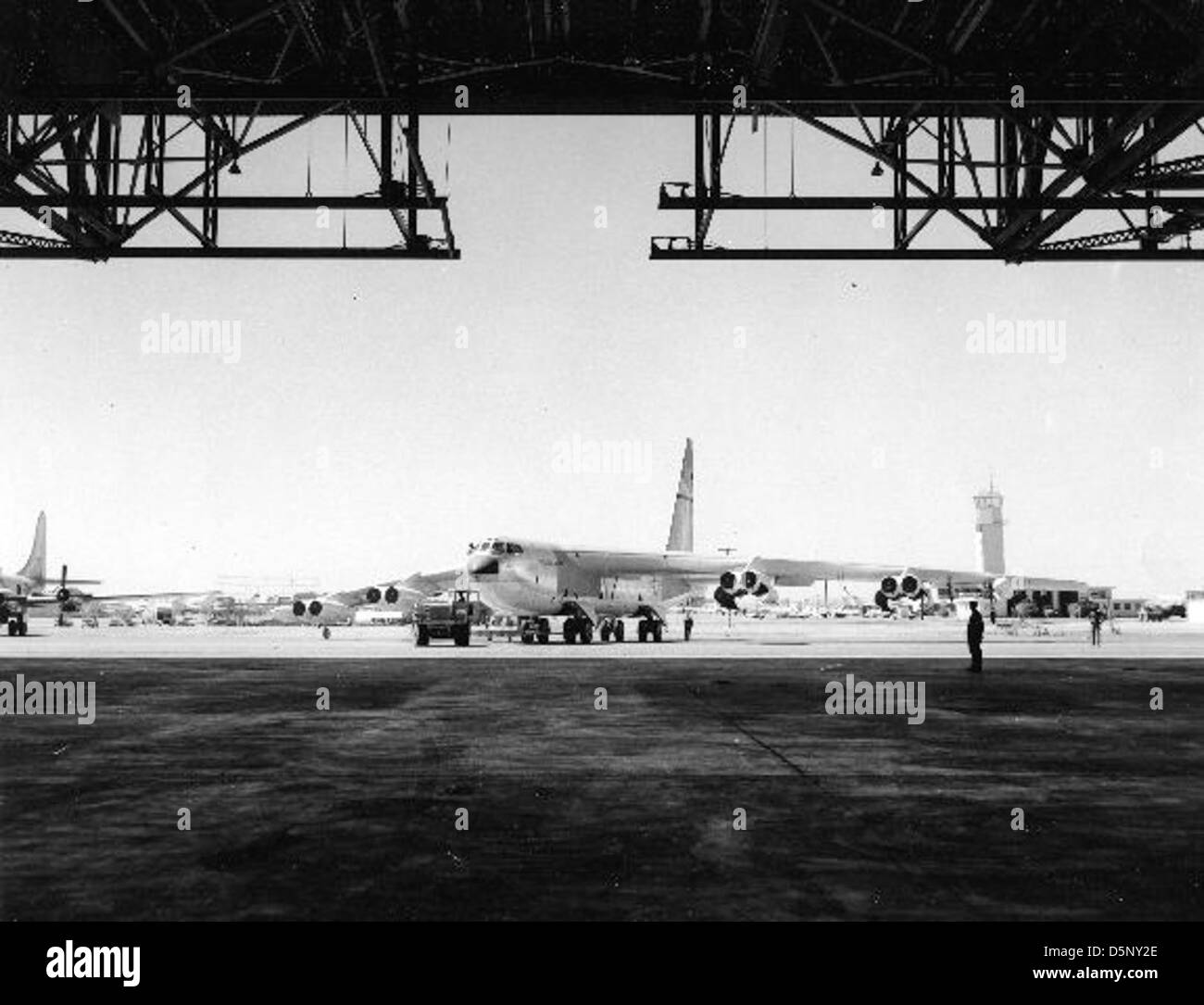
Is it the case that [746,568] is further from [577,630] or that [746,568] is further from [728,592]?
[577,630]

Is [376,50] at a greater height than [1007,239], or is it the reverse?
[376,50]

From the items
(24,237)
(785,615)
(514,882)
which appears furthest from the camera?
(785,615)

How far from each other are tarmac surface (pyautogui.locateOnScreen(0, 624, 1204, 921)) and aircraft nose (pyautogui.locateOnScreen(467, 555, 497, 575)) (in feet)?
62.8

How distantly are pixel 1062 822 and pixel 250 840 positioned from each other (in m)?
5.68

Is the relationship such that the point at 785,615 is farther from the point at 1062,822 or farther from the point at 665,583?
the point at 1062,822

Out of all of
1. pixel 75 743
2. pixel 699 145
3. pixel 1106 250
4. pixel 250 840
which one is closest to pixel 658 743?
pixel 250 840

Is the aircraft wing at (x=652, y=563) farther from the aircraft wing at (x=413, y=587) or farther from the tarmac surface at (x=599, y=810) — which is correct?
the tarmac surface at (x=599, y=810)

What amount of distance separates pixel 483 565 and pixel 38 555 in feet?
164

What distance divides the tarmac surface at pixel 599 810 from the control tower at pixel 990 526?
134 m

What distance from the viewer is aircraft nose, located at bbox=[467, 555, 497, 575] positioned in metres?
35.3

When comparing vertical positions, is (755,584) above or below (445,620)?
above

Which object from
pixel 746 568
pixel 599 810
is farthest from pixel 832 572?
pixel 599 810

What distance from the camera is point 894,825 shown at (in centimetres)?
716

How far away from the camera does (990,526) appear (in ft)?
466
